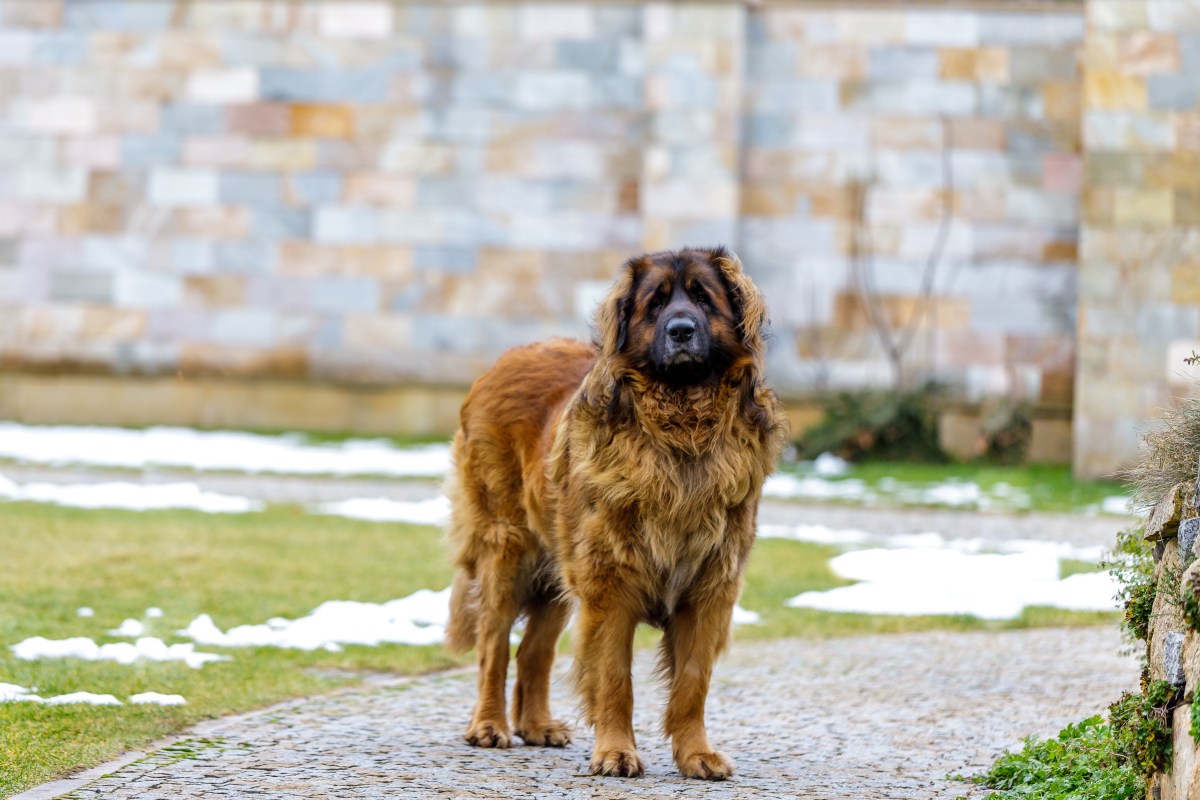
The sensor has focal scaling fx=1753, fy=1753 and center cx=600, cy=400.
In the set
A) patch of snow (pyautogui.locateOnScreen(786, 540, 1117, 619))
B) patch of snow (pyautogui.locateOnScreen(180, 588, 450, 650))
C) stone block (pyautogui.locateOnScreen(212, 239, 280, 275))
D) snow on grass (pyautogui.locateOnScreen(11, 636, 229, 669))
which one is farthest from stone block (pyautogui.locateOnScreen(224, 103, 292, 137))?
snow on grass (pyautogui.locateOnScreen(11, 636, 229, 669))

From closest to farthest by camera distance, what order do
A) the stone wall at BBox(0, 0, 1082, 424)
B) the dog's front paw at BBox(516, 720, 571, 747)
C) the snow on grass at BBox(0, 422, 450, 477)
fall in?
the dog's front paw at BBox(516, 720, 571, 747) → the snow on grass at BBox(0, 422, 450, 477) → the stone wall at BBox(0, 0, 1082, 424)

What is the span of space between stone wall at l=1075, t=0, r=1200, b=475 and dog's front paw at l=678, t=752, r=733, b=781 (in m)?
13.0

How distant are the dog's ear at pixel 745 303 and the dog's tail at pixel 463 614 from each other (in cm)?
177

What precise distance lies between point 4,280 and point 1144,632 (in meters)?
17.8

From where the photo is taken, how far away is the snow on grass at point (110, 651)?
8.63 meters

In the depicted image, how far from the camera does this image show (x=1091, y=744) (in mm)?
6500

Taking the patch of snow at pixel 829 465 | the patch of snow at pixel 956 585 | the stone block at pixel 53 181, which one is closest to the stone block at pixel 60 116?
the stone block at pixel 53 181

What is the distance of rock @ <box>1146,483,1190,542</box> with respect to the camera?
18.6 feet

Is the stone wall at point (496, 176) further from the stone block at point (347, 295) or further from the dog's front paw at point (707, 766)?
the dog's front paw at point (707, 766)

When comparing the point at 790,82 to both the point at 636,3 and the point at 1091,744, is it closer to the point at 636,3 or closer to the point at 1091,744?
the point at 636,3

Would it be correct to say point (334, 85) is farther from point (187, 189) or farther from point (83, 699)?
point (83, 699)

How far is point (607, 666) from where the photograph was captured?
6.88m

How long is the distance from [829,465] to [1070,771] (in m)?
12.7

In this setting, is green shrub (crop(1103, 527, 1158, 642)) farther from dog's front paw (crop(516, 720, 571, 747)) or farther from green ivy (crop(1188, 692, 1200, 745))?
dog's front paw (crop(516, 720, 571, 747))
